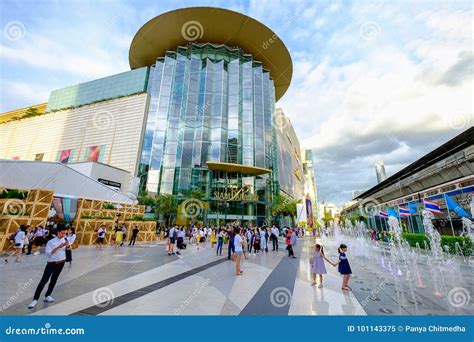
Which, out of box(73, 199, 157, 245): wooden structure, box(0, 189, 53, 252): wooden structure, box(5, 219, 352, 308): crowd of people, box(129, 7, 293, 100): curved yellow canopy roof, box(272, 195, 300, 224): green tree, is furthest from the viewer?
box(129, 7, 293, 100): curved yellow canopy roof

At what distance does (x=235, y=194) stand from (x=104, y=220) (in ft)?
60.9

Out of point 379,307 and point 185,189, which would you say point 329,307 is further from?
point 185,189

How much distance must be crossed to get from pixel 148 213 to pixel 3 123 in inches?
2264

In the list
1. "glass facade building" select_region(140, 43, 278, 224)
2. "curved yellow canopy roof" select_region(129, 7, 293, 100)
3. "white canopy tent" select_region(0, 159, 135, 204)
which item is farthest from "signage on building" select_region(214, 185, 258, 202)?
"curved yellow canopy roof" select_region(129, 7, 293, 100)

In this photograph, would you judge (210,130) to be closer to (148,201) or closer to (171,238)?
(148,201)

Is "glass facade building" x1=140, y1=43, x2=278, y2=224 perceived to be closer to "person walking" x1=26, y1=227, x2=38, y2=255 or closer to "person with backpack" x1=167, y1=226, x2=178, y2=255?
"person with backpack" x1=167, y1=226, x2=178, y2=255

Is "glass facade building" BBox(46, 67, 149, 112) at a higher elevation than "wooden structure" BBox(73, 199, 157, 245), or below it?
higher

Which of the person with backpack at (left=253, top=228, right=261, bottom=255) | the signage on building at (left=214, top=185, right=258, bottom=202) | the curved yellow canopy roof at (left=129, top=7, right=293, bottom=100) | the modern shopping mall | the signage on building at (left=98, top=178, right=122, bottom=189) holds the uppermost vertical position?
the curved yellow canopy roof at (left=129, top=7, right=293, bottom=100)

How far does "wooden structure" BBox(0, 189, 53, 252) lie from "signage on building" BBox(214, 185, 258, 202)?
69.0 feet

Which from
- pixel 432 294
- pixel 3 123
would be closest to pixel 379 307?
pixel 432 294

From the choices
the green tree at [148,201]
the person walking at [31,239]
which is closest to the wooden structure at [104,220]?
the person walking at [31,239]

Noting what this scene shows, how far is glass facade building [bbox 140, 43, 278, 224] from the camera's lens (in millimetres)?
32125

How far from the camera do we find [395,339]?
12.2 ft

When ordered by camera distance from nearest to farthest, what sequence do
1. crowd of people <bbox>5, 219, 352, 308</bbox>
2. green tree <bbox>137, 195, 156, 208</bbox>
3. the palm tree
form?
crowd of people <bbox>5, 219, 352, 308</bbox> → the palm tree → green tree <bbox>137, 195, 156, 208</bbox>
